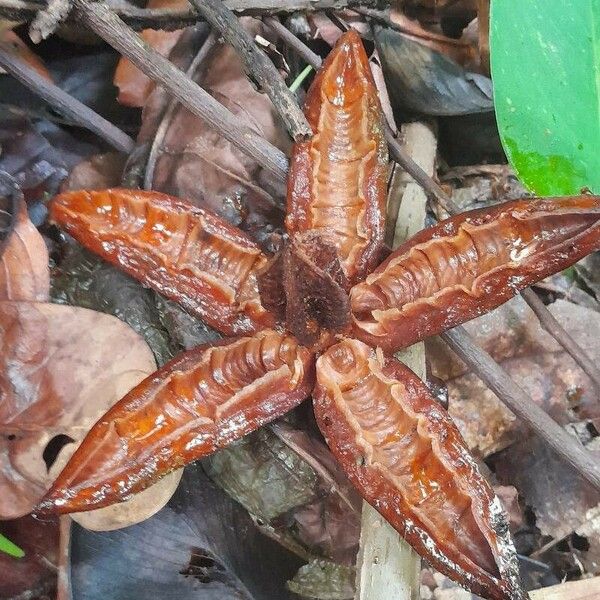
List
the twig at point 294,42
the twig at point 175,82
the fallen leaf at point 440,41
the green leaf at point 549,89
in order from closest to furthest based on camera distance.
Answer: the green leaf at point 549,89 < the twig at point 175,82 < the twig at point 294,42 < the fallen leaf at point 440,41

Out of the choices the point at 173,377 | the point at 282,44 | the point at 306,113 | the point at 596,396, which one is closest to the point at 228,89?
the point at 282,44

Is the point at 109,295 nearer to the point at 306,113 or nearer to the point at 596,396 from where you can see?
the point at 306,113

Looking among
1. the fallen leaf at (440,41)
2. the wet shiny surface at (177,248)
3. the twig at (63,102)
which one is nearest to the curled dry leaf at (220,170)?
the twig at (63,102)

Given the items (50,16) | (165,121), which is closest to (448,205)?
(165,121)

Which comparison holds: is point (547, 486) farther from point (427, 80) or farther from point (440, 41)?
point (440, 41)

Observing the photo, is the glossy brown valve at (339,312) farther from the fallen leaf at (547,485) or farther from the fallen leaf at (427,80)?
the fallen leaf at (547,485)
